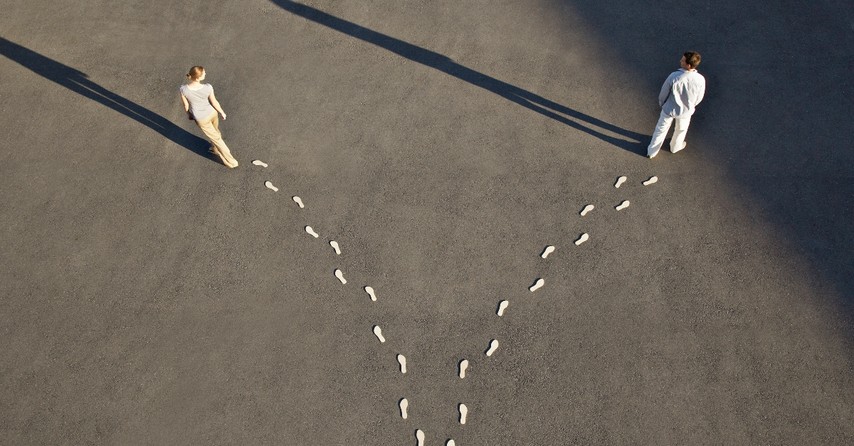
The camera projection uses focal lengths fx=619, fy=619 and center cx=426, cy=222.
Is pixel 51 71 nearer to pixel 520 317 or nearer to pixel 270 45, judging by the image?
pixel 270 45

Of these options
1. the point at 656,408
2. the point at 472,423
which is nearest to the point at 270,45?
the point at 472,423

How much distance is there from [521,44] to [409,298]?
4.81 metres

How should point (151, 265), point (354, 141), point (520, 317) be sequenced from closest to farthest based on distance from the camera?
point (520, 317), point (151, 265), point (354, 141)

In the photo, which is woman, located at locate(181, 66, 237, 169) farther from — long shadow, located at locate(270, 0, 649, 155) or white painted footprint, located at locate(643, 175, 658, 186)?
white painted footprint, located at locate(643, 175, 658, 186)

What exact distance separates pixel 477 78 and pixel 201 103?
4.22 metres

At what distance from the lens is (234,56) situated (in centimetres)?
1035

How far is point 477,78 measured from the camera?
9906 millimetres

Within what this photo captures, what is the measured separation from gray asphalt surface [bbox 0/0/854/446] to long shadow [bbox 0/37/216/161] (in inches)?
1.7

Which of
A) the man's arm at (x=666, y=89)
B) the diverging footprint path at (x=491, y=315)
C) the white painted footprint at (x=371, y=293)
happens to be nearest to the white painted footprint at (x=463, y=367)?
the diverging footprint path at (x=491, y=315)

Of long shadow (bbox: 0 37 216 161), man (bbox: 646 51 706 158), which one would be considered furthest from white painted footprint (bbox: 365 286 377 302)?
man (bbox: 646 51 706 158)

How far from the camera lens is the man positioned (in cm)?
768

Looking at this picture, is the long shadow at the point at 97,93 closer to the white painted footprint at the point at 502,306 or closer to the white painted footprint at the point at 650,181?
the white painted footprint at the point at 502,306

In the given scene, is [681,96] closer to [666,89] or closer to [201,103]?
[666,89]

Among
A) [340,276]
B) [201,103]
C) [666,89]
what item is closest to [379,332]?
[340,276]
